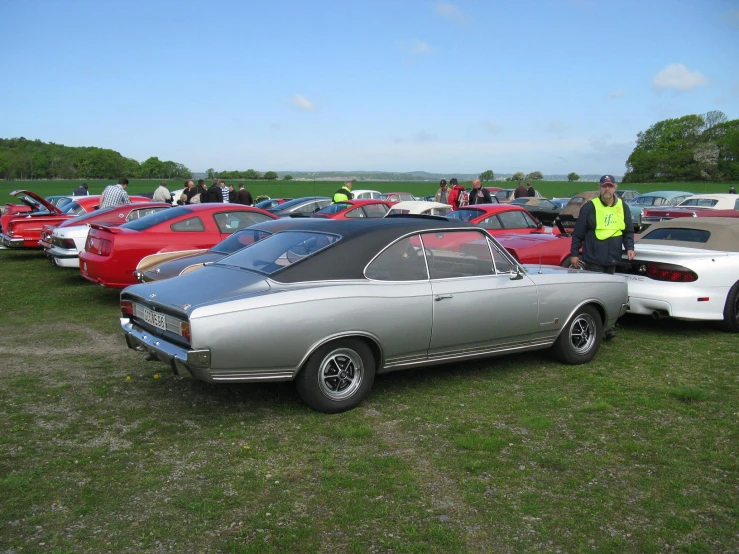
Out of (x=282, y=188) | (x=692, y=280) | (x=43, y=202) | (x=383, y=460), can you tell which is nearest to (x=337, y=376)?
(x=383, y=460)

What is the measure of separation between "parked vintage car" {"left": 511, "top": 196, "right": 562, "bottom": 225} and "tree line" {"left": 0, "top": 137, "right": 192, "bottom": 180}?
209 feet

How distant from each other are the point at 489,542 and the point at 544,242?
6711 millimetres

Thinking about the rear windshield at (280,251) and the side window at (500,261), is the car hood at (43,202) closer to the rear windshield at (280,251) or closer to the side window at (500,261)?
the rear windshield at (280,251)

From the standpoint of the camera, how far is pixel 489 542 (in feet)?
10.5

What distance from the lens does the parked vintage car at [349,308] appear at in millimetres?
4438

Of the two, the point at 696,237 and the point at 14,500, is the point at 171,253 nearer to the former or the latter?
the point at 14,500

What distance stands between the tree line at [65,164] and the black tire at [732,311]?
3234 inches

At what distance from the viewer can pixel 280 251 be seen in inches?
209

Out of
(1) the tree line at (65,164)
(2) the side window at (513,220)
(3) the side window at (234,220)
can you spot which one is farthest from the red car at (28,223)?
(1) the tree line at (65,164)

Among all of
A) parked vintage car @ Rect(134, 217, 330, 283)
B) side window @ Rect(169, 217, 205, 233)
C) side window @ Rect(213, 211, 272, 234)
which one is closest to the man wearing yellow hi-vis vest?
parked vintage car @ Rect(134, 217, 330, 283)

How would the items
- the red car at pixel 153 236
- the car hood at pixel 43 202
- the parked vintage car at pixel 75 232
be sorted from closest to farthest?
the red car at pixel 153 236 < the parked vintage car at pixel 75 232 < the car hood at pixel 43 202

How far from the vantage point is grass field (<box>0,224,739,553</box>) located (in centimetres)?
326

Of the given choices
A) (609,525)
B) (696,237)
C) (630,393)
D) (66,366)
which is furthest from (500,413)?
(696,237)

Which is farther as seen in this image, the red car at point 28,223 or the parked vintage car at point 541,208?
the parked vintage car at point 541,208
